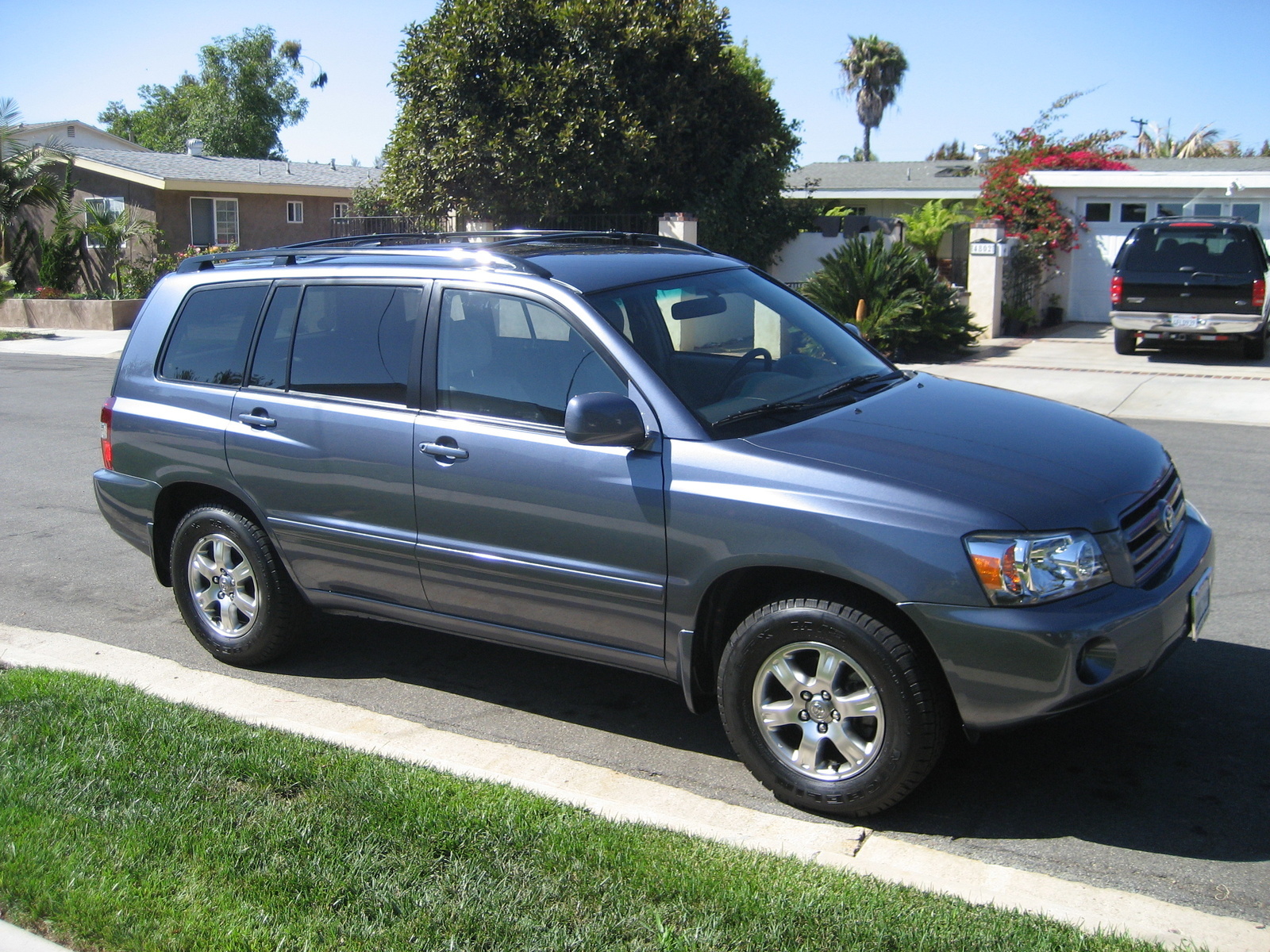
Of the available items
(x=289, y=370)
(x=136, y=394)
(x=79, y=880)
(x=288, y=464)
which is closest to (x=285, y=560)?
(x=288, y=464)

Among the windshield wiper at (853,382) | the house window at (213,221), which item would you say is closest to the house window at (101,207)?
the house window at (213,221)

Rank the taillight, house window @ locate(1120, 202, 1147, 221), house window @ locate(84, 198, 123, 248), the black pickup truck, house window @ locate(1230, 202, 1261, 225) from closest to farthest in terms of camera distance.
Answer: the taillight, the black pickup truck, house window @ locate(1230, 202, 1261, 225), house window @ locate(1120, 202, 1147, 221), house window @ locate(84, 198, 123, 248)

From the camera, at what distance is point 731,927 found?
10.5 feet

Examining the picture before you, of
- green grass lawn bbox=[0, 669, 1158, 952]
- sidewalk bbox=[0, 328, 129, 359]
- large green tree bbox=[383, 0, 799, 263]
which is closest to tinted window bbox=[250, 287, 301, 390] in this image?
green grass lawn bbox=[0, 669, 1158, 952]

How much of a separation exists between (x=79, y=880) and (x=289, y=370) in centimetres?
248

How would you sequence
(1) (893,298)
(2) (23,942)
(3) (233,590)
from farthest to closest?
(1) (893,298)
(3) (233,590)
(2) (23,942)

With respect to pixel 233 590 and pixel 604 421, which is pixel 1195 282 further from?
pixel 233 590

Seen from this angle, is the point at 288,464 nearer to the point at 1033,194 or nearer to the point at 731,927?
the point at 731,927

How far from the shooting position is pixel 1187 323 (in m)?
16.1

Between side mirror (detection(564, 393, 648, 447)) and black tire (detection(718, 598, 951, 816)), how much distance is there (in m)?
0.78

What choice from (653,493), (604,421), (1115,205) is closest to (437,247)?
(604,421)

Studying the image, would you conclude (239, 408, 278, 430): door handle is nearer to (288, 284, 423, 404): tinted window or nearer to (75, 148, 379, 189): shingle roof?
(288, 284, 423, 404): tinted window

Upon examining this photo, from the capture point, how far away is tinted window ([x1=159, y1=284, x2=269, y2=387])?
18.1 feet

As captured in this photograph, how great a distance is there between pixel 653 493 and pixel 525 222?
1841cm
